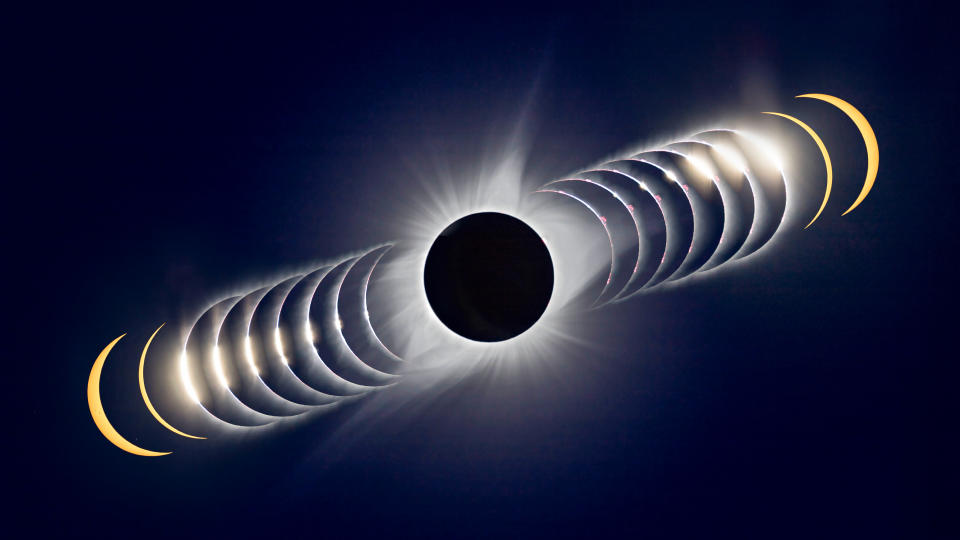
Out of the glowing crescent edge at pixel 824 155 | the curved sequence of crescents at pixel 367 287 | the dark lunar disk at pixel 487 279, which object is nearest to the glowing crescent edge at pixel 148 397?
the curved sequence of crescents at pixel 367 287

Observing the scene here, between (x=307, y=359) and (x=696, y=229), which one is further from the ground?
(x=696, y=229)

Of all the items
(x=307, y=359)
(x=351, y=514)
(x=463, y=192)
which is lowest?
(x=351, y=514)

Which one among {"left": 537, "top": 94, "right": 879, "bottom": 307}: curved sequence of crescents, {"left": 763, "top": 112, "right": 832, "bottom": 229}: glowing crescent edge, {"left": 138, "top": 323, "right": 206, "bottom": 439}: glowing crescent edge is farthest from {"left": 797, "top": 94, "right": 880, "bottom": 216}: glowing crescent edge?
{"left": 138, "top": 323, "right": 206, "bottom": 439}: glowing crescent edge

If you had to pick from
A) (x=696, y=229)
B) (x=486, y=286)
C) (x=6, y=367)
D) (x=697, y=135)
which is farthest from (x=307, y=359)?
(x=697, y=135)

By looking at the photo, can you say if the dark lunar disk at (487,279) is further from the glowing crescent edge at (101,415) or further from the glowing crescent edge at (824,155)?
the glowing crescent edge at (101,415)

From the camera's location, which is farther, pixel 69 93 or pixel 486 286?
pixel 69 93

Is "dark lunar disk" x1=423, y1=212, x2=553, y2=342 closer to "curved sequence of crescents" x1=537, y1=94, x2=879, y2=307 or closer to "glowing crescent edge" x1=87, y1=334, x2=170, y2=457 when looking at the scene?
"curved sequence of crescents" x1=537, y1=94, x2=879, y2=307

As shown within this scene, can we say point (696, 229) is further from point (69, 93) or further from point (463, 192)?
point (69, 93)
